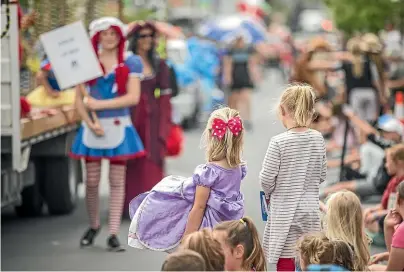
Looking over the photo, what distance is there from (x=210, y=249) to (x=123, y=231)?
5758 mm

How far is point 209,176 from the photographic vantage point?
298 inches

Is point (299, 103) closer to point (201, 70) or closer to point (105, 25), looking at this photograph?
point (105, 25)

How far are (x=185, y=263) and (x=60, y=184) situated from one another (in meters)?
6.95

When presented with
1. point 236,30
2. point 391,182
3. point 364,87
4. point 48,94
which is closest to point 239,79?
point 236,30

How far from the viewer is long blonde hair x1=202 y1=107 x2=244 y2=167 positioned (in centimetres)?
759

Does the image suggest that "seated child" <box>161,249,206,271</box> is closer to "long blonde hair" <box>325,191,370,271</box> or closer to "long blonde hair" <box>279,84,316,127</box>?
"long blonde hair" <box>325,191,370,271</box>

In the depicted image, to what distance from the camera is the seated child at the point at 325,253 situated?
21.5ft

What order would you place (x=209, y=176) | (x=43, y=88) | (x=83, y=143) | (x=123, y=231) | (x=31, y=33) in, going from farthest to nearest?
(x=31, y=33), (x=43, y=88), (x=123, y=231), (x=83, y=143), (x=209, y=176)

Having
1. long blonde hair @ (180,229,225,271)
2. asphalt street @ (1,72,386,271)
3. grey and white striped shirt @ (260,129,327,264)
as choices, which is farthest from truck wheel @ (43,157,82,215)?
long blonde hair @ (180,229,225,271)

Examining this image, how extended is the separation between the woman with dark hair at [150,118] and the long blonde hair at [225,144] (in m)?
4.35

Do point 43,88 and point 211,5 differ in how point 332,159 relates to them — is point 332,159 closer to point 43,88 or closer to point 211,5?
point 43,88

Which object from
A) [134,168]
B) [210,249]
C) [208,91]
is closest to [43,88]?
[134,168]

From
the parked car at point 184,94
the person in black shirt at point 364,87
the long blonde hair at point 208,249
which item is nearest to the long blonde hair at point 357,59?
the person in black shirt at point 364,87

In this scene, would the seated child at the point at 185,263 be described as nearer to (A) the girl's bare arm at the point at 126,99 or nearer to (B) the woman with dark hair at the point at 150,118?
(A) the girl's bare arm at the point at 126,99
